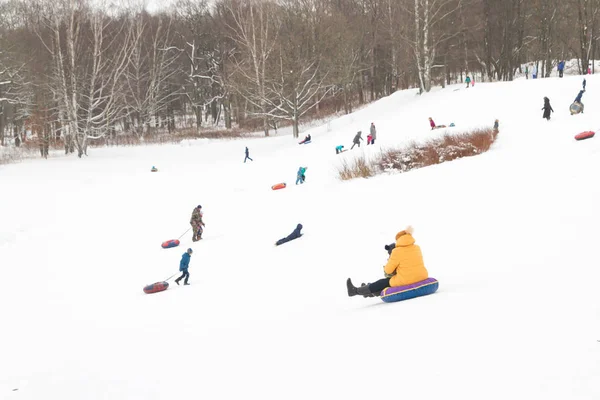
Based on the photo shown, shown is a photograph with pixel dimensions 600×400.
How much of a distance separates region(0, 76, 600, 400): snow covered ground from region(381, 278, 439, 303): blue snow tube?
0.57 ft

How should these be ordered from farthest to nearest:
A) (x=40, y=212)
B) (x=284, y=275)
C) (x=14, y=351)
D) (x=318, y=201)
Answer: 1. (x=40, y=212)
2. (x=318, y=201)
3. (x=284, y=275)
4. (x=14, y=351)

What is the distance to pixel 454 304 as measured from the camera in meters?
5.15

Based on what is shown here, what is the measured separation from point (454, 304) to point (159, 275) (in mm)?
8710

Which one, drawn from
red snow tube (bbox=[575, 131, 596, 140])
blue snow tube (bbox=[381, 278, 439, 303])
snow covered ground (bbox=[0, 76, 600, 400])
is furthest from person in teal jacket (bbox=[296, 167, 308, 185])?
blue snow tube (bbox=[381, 278, 439, 303])

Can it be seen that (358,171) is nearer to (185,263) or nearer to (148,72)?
(185,263)

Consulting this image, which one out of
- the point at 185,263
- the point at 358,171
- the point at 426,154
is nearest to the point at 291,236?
the point at 185,263

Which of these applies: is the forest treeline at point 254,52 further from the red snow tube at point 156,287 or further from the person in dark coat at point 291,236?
the red snow tube at point 156,287

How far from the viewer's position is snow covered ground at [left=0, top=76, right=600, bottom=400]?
3908 millimetres

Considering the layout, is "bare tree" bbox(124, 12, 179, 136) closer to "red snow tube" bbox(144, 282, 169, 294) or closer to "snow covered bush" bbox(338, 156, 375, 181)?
"snow covered bush" bbox(338, 156, 375, 181)

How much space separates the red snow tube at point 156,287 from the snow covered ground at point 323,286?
0.77 ft

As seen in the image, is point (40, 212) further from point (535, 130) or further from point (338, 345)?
point (535, 130)

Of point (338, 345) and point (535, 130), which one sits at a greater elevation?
point (535, 130)

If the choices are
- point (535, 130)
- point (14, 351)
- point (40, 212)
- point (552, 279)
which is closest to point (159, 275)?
point (14, 351)

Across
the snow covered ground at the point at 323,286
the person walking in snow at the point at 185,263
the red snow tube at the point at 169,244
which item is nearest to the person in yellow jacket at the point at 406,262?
the snow covered ground at the point at 323,286
